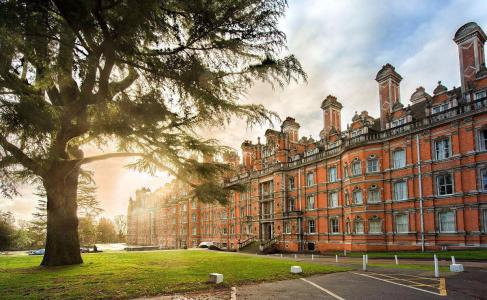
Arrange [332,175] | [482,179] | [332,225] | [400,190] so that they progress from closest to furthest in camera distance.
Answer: [482,179] → [400,190] → [332,225] → [332,175]

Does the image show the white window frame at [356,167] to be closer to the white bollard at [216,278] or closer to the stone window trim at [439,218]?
the stone window trim at [439,218]

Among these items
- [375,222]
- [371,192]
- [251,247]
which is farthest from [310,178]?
[251,247]

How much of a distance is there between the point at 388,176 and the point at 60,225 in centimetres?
2677

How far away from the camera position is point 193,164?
1287 centimetres

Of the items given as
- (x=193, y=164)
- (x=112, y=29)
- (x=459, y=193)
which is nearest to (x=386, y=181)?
(x=459, y=193)

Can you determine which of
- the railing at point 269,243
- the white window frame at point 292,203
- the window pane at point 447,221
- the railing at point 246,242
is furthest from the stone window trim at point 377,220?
the railing at point 246,242

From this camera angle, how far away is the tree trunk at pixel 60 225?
50.4 feet

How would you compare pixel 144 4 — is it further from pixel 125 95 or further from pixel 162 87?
pixel 125 95

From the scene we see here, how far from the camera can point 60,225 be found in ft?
51.5

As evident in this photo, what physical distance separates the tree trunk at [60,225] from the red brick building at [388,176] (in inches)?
195

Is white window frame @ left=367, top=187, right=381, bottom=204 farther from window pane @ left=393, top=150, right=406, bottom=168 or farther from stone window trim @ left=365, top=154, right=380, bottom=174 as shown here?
window pane @ left=393, top=150, right=406, bottom=168

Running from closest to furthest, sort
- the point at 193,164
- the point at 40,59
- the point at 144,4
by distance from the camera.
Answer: the point at 144,4 → the point at 40,59 → the point at 193,164

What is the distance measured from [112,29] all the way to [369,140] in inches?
1191

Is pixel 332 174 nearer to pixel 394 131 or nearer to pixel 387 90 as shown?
pixel 394 131
